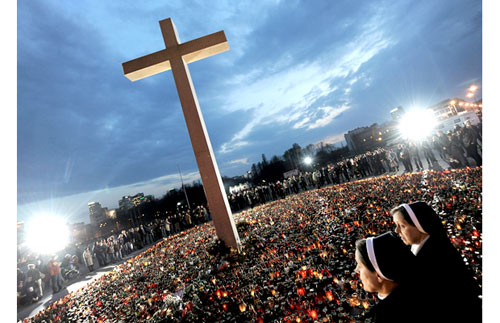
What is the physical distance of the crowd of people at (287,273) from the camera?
10.4 ft

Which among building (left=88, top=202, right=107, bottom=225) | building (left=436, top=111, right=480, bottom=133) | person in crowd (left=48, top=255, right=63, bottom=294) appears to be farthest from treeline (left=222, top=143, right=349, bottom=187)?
building (left=88, top=202, right=107, bottom=225)

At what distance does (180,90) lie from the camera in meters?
6.84

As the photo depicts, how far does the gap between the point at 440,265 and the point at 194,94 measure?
7.17 metres

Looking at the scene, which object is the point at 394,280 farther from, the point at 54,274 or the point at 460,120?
the point at 460,120

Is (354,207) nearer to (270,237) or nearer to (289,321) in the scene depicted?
(270,237)

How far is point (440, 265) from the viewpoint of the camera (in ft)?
6.49

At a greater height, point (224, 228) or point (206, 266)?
point (224, 228)

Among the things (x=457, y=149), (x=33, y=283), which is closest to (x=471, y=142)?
(x=457, y=149)

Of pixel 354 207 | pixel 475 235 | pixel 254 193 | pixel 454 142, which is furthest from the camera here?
pixel 254 193

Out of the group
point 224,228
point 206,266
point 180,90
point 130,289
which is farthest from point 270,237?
point 180,90

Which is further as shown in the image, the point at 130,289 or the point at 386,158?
the point at 386,158

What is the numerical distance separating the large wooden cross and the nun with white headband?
477 centimetres

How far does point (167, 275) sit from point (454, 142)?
50.7 ft

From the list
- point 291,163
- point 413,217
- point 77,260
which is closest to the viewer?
point 413,217
